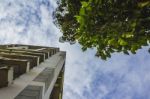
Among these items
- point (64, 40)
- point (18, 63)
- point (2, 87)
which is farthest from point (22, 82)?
point (64, 40)

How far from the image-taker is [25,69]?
22594 mm

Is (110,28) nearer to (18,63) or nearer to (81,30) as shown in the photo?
(81,30)

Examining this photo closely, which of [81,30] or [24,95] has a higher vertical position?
[81,30]

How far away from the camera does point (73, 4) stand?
1415 centimetres

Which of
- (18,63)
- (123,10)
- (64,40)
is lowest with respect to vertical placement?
(18,63)

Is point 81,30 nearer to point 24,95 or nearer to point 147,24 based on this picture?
point 147,24

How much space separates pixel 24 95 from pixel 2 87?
139 centimetres

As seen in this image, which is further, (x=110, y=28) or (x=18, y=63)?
(x=18, y=63)

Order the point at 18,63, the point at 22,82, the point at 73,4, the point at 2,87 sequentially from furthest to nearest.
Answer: the point at 18,63 < the point at 22,82 < the point at 2,87 < the point at 73,4

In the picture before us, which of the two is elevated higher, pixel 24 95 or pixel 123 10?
pixel 123 10

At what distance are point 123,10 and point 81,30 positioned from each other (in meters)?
1.80

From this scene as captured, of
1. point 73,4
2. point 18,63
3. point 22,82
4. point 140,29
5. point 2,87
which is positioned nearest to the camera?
point 140,29

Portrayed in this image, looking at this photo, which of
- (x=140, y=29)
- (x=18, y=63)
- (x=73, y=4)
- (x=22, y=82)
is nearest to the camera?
(x=140, y=29)

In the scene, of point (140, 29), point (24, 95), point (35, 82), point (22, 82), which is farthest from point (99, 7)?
point (35, 82)
